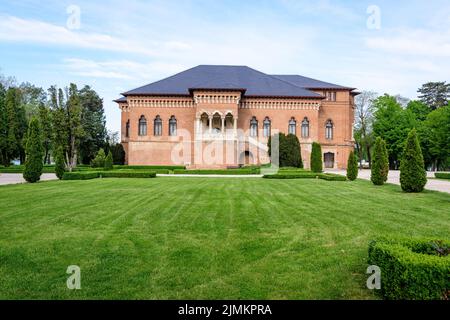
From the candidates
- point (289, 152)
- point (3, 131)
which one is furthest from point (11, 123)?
point (289, 152)

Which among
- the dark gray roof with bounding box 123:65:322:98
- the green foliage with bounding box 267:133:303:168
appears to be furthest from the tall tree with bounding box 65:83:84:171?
the green foliage with bounding box 267:133:303:168

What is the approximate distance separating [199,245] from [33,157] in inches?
816

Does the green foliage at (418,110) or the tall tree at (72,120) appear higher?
the green foliage at (418,110)

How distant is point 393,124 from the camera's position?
5350 centimetres

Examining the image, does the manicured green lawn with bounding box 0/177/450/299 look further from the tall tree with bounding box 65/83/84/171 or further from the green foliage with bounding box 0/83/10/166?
the green foliage with bounding box 0/83/10/166

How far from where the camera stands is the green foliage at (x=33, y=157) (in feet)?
75.6

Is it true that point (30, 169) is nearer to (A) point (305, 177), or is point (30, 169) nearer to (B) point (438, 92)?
(A) point (305, 177)

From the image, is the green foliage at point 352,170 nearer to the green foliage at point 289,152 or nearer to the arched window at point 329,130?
the green foliage at point 289,152

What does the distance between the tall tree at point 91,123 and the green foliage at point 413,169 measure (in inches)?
1760

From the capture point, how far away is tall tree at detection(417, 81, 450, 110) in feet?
215

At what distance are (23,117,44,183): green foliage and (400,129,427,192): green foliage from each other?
2149cm

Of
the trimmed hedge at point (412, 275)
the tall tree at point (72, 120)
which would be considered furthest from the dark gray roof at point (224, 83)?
the trimmed hedge at point (412, 275)

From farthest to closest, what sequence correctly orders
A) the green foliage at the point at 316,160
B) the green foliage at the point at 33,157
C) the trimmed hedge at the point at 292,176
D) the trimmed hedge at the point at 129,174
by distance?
the green foliage at the point at 316,160 < the trimmed hedge at the point at 129,174 < the trimmed hedge at the point at 292,176 < the green foliage at the point at 33,157
